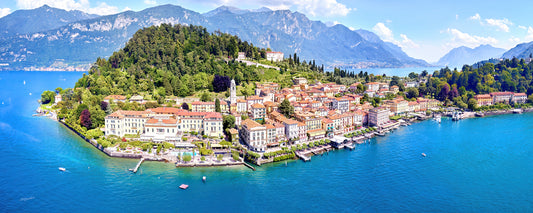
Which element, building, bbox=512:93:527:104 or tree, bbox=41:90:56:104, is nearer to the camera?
tree, bbox=41:90:56:104

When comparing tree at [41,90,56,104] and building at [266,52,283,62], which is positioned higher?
building at [266,52,283,62]

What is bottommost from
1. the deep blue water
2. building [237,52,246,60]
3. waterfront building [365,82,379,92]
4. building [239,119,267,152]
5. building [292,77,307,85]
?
the deep blue water

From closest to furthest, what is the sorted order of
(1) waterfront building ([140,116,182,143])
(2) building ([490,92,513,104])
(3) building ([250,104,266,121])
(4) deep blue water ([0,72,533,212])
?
(4) deep blue water ([0,72,533,212]), (1) waterfront building ([140,116,182,143]), (3) building ([250,104,266,121]), (2) building ([490,92,513,104])

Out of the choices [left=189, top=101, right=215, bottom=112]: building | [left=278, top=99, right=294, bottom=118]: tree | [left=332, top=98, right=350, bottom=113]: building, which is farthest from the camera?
[left=332, top=98, right=350, bottom=113]: building

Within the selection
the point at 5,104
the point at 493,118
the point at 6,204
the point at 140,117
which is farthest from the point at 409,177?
the point at 5,104

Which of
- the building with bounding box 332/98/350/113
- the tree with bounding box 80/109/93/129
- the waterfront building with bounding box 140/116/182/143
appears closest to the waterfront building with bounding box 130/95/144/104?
the tree with bounding box 80/109/93/129

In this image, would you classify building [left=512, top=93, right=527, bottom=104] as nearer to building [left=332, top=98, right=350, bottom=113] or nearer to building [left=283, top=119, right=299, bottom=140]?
building [left=332, top=98, right=350, bottom=113]
